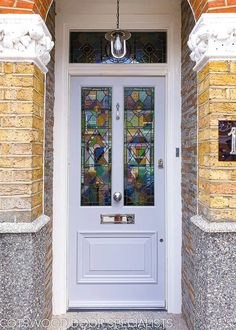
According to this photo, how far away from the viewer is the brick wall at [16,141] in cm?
231

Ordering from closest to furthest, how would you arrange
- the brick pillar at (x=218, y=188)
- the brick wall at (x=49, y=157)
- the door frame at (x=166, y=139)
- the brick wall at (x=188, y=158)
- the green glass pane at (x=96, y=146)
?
the brick pillar at (x=218, y=188) < the brick wall at (x=188, y=158) < the brick wall at (x=49, y=157) < the door frame at (x=166, y=139) < the green glass pane at (x=96, y=146)

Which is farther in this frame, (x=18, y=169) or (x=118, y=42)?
(x=118, y=42)

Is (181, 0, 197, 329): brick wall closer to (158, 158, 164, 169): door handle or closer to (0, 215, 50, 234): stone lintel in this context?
(158, 158, 164, 169): door handle

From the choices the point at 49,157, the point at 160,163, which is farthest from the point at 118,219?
the point at 49,157

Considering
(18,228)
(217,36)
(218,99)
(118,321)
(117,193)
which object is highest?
(217,36)

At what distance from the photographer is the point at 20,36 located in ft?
7.50

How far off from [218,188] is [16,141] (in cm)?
138

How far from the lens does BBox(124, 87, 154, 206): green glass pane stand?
348 centimetres

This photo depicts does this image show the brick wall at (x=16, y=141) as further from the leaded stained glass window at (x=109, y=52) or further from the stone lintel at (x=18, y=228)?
the leaded stained glass window at (x=109, y=52)

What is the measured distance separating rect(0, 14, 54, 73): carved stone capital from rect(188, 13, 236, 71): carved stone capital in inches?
42.9

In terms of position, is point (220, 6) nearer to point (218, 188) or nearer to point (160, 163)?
point (218, 188)

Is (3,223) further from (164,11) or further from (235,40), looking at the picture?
(164,11)

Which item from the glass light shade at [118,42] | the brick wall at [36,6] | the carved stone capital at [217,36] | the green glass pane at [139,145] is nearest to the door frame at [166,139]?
the green glass pane at [139,145]

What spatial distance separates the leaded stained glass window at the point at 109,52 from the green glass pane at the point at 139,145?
318 millimetres
